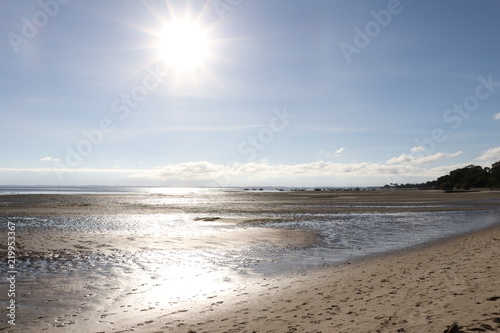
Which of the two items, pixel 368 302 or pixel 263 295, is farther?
pixel 263 295

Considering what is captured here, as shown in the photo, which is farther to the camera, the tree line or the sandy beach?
the tree line

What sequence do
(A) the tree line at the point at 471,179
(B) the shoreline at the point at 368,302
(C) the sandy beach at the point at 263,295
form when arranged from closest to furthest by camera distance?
(B) the shoreline at the point at 368,302, (C) the sandy beach at the point at 263,295, (A) the tree line at the point at 471,179

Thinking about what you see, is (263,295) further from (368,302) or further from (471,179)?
(471,179)

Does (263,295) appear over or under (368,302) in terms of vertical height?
under

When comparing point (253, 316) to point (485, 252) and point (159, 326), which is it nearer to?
point (159, 326)

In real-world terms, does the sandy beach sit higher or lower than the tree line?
lower

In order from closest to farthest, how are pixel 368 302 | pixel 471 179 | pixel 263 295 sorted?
1. pixel 368 302
2. pixel 263 295
3. pixel 471 179

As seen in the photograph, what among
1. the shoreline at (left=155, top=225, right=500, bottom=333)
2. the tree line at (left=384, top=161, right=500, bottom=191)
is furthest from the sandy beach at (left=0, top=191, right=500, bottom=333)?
the tree line at (left=384, top=161, right=500, bottom=191)

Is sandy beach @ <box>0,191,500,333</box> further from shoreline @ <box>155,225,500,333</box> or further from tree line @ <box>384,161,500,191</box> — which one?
tree line @ <box>384,161,500,191</box>

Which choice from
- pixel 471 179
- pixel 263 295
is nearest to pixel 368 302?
pixel 263 295

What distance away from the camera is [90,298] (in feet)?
35.7

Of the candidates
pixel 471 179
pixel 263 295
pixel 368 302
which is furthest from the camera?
pixel 471 179

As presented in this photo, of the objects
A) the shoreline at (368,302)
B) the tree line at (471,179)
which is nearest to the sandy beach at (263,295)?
the shoreline at (368,302)

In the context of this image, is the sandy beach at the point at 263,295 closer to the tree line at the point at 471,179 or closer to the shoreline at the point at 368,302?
the shoreline at the point at 368,302
